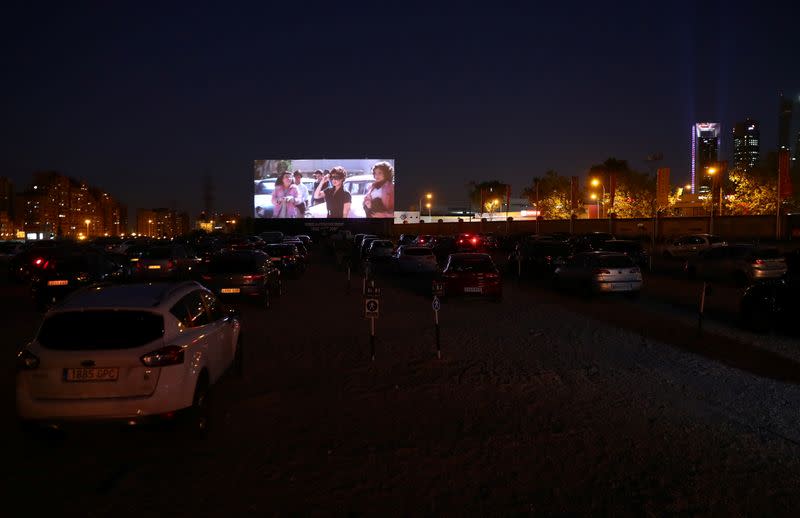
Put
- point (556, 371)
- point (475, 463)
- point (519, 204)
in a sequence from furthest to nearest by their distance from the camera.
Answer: point (519, 204), point (556, 371), point (475, 463)

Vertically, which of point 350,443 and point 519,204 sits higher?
point 519,204

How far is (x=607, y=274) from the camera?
17.8m

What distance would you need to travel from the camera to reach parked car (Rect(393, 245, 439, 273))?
1093 inches

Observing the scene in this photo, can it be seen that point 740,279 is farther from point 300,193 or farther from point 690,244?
point 300,193

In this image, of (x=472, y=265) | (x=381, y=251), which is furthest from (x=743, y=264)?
(x=381, y=251)

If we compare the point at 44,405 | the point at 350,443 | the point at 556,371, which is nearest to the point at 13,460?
the point at 44,405

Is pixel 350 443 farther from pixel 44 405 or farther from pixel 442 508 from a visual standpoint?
pixel 44 405

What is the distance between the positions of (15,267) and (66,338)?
24738 millimetres

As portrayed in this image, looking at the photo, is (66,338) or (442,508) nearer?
(442,508)

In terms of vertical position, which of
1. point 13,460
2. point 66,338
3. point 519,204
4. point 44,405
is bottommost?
point 13,460

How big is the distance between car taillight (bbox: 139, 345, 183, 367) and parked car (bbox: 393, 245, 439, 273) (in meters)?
21.9

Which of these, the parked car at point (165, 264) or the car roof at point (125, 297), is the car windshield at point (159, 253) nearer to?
the parked car at point (165, 264)

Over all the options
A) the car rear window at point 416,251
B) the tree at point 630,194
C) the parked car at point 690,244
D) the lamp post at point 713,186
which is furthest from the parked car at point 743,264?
the tree at point 630,194

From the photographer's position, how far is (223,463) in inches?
231
